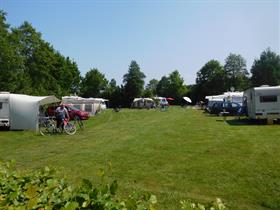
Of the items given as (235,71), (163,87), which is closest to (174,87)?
(163,87)

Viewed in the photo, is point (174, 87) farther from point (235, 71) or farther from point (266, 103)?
point (266, 103)

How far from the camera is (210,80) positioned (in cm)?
8475

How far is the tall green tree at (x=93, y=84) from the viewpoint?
82.4 m

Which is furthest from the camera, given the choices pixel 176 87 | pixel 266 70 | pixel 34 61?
pixel 176 87

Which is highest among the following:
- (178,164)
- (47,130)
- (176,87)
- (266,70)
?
(266,70)

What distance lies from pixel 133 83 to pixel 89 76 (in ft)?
35.5

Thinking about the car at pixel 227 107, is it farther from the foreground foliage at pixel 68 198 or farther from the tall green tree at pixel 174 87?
the tall green tree at pixel 174 87

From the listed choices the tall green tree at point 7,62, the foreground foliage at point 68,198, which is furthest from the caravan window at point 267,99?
the tall green tree at point 7,62

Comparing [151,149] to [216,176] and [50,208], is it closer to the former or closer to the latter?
[216,176]

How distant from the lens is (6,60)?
40.3m

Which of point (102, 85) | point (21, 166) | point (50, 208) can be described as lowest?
point (21, 166)

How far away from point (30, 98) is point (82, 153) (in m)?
11.3

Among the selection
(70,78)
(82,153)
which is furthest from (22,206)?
(70,78)

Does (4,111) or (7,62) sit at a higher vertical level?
(7,62)
